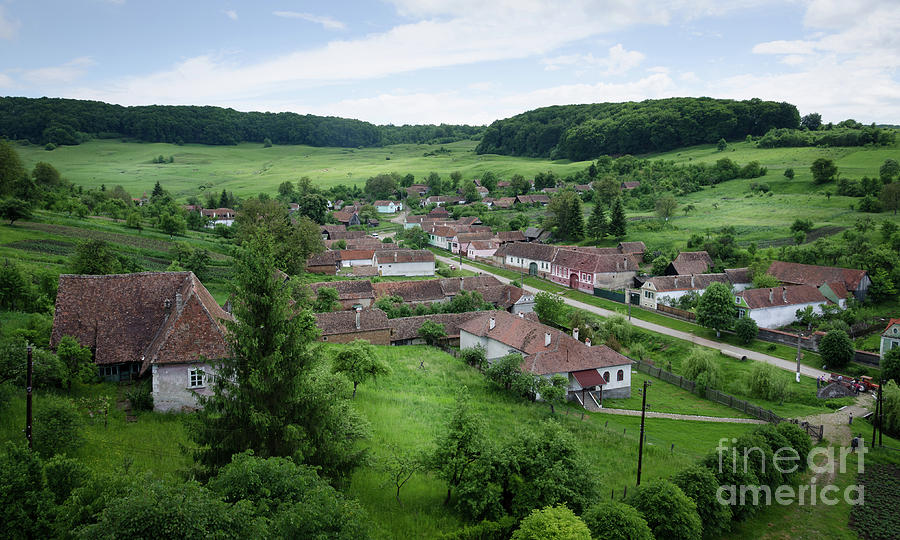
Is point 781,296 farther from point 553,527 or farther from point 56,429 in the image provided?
point 56,429

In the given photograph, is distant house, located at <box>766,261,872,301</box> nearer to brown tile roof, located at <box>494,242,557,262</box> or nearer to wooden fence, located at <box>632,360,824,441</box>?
wooden fence, located at <box>632,360,824,441</box>

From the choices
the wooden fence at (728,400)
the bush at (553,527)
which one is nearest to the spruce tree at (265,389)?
the bush at (553,527)

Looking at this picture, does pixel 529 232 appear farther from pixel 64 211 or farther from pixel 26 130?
pixel 26 130

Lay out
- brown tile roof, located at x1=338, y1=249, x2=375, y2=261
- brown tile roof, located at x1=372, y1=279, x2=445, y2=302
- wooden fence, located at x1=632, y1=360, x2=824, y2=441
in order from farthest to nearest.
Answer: brown tile roof, located at x1=338, y1=249, x2=375, y2=261, brown tile roof, located at x1=372, y1=279, x2=445, y2=302, wooden fence, located at x1=632, y1=360, x2=824, y2=441

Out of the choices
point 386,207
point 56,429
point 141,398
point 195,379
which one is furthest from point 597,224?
point 56,429

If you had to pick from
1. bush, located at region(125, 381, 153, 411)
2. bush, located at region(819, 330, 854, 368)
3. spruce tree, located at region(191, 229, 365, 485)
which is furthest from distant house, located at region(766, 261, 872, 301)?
bush, located at region(125, 381, 153, 411)

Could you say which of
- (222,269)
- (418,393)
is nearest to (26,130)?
(222,269)
